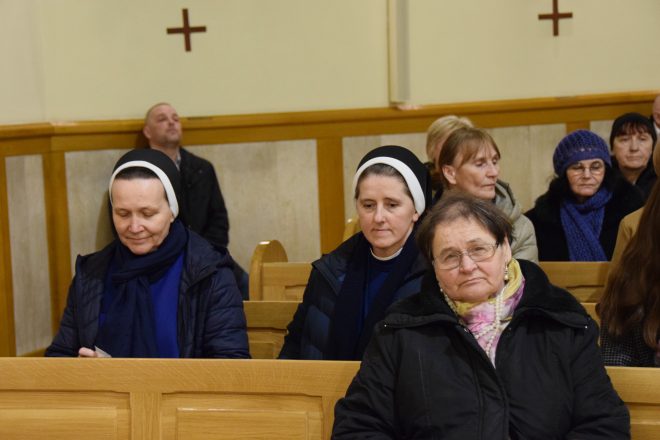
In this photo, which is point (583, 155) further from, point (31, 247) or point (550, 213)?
point (31, 247)

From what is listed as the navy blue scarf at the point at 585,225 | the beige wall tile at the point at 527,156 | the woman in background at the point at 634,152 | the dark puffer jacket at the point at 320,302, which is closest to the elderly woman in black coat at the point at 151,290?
the dark puffer jacket at the point at 320,302

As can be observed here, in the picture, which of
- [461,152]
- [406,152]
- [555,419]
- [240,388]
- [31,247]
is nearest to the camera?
[555,419]

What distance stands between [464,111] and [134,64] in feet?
8.76

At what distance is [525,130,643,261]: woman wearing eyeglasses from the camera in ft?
20.9

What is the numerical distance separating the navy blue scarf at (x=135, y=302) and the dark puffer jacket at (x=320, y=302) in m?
0.55

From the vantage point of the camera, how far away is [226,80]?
904cm

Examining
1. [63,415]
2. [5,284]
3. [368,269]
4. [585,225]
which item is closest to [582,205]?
[585,225]

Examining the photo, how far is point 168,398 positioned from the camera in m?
3.96

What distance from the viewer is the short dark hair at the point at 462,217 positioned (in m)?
3.57

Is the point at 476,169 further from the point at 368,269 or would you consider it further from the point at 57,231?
the point at 57,231

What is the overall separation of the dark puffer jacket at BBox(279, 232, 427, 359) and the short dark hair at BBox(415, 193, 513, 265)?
0.64m

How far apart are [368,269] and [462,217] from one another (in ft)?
2.89

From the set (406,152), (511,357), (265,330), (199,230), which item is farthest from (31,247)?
(511,357)

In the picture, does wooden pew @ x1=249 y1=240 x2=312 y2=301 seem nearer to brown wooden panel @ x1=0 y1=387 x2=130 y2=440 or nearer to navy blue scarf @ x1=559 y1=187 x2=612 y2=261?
navy blue scarf @ x1=559 y1=187 x2=612 y2=261
